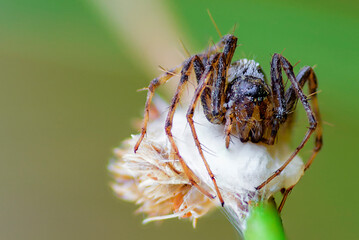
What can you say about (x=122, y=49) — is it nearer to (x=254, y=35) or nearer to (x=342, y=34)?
(x=254, y=35)

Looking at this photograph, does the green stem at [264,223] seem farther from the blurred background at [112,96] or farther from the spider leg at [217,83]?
the blurred background at [112,96]

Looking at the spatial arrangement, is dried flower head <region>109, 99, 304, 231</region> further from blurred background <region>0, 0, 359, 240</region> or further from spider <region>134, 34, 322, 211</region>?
blurred background <region>0, 0, 359, 240</region>

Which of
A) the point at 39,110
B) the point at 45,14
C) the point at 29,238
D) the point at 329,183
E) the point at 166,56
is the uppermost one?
the point at 45,14

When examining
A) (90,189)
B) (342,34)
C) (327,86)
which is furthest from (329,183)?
(90,189)

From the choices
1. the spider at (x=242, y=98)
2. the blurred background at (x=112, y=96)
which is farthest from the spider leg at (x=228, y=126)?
the blurred background at (x=112, y=96)

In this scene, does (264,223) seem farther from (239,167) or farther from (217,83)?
(217,83)

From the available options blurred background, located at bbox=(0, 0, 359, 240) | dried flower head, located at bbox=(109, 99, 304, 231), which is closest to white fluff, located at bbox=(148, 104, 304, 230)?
dried flower head, located at bbox=(109, 99, 304, 231)
